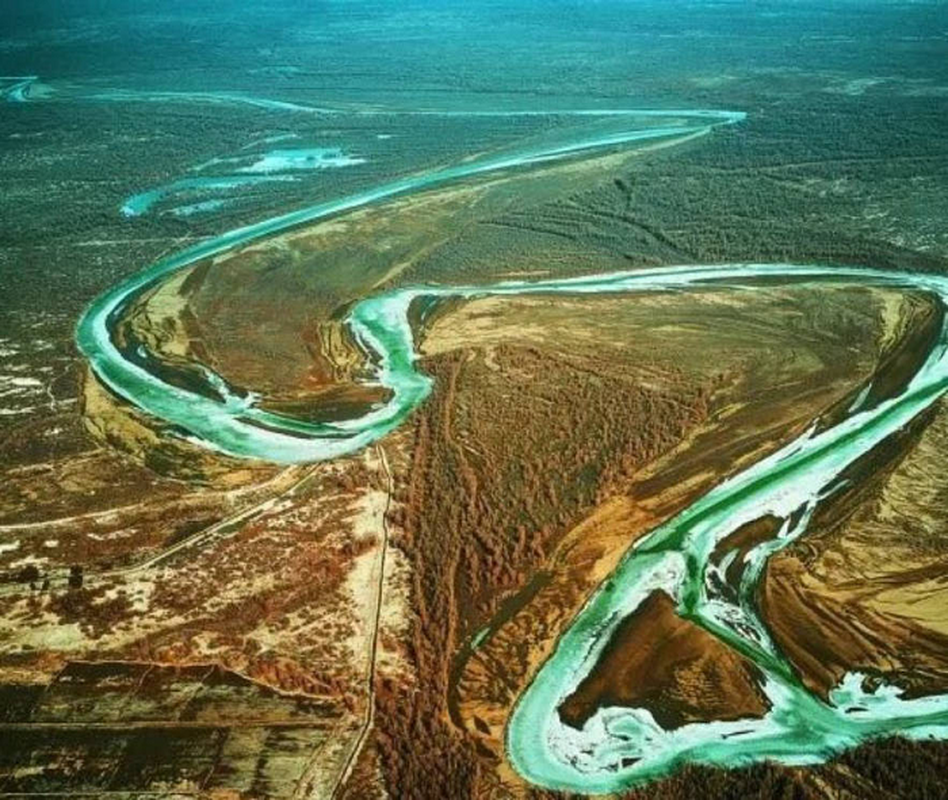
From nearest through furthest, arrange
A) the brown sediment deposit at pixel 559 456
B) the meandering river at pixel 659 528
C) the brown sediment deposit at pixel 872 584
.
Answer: the meandering river at pixel 659 528
the brown sediment deposit at pixel 559 456
the brown sediment deposit at pixel 872 584

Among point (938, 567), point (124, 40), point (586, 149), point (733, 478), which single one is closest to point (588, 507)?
point (733, 478)

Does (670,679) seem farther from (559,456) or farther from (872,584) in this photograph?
(559,456)

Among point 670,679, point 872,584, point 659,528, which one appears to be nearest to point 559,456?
point 659,528

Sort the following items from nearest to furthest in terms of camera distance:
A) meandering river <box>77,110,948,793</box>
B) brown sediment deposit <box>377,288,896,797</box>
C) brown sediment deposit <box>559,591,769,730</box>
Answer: meandering river <box>77,110,948,793</box>
brown sediment deposit <box>559,591,769,730</box>
brown sediment deposit <box>377,288,896,797</box>

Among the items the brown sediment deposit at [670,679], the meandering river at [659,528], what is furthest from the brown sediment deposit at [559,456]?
the meandering river at [659,528]

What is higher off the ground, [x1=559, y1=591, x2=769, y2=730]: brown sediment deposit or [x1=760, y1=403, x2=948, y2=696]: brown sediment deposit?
[x1=760, y1=403, x2=948, y2=696]: brown sediment deposit

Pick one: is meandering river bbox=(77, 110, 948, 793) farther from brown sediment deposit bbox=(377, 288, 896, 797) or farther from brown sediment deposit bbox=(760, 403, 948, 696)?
brown sediment deposit bbox=(377, 288, 896, 797)

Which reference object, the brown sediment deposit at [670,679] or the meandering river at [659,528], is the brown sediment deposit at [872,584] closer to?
the meandering river at [659,528]

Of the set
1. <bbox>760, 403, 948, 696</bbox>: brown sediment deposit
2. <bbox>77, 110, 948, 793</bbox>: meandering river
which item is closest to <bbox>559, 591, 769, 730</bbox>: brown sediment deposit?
<bbox>77, 110, 948, 793</bbox>: meandering river
